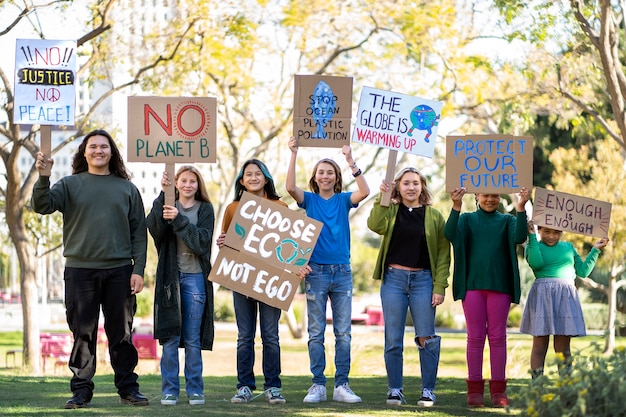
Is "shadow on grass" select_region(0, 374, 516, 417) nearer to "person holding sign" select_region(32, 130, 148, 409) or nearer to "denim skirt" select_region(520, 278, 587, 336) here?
"person holding sign" select_region(32, 130, 148, 409)

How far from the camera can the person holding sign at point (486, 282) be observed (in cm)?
778

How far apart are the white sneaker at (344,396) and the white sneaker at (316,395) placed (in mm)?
107

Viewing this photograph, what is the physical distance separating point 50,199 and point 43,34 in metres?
9.00

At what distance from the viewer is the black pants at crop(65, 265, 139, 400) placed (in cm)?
737

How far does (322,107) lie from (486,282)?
194 cm

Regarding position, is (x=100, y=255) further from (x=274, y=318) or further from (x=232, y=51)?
(x=232, y=51)

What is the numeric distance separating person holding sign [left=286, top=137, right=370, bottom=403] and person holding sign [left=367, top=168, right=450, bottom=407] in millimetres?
255

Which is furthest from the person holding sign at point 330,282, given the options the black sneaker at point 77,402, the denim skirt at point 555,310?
the black sneaker at point 77,402

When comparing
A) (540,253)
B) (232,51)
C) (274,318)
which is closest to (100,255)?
(274,318)

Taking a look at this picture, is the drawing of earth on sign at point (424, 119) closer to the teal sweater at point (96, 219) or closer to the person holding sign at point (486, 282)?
the person holding sign at point (486, 282)

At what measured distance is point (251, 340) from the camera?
315 inches

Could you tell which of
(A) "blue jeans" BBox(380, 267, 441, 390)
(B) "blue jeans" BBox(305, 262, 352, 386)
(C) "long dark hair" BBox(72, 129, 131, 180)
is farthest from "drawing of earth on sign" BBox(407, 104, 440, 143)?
(C) "long dark hair" BBox(72, 129, 131, 180)

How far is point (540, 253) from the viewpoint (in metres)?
8.17

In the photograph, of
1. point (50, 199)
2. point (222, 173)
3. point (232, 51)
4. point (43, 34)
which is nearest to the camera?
point (50, 199)
